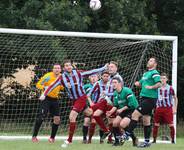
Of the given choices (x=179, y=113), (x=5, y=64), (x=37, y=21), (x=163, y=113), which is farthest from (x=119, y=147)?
(x=179, y=113)

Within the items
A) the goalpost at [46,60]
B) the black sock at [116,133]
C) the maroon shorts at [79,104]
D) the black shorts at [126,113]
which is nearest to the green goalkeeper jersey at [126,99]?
the black shorts at [126,113]

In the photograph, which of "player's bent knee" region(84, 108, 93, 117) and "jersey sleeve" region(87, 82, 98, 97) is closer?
"player's bent knee" region(84, 108, 93, 117)

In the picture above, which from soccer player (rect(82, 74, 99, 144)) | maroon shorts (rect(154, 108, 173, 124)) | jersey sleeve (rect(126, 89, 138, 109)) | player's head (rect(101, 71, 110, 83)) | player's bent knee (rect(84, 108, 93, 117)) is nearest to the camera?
jersey sleeve (rect(126, 89, 138, 109))

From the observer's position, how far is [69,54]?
16109 millimetres

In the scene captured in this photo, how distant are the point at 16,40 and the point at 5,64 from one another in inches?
A: 34.4

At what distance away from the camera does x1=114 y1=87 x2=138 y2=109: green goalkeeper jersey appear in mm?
11688

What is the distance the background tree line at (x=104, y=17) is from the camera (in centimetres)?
1948

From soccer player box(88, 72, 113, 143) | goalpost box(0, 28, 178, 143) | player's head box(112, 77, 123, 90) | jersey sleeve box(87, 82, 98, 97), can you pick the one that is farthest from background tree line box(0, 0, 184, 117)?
player's head box(112, 77, 123, 90)

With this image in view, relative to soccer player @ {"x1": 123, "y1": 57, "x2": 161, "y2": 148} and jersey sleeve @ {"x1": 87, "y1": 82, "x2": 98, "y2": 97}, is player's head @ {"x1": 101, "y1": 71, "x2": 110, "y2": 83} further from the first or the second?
soccer player @ {"x1": 123, "y1": 57, "x2": 161, "y2": 148}

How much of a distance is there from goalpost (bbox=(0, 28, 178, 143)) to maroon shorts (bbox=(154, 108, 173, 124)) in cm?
165

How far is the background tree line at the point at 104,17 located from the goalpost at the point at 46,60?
288 centimetres

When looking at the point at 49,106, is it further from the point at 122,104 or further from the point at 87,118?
the point at 122,104

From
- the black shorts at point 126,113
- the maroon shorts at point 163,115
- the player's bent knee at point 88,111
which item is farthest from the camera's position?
the maroon shorts at point 163,115

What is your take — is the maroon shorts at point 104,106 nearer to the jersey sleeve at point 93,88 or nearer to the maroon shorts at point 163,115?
the jersey sleeve at point 93,88
